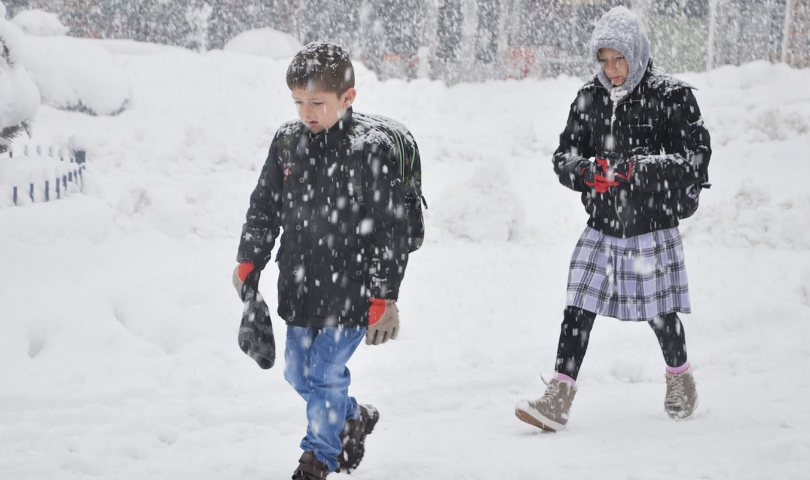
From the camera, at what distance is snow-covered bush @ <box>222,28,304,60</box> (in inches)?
811

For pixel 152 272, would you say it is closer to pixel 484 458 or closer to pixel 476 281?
pixel 476 281

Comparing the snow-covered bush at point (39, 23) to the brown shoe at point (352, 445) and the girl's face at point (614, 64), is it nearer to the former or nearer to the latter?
the girl's face at point (614, 64)

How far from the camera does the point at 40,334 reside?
4.99 meters

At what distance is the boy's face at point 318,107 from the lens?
2.98 metres

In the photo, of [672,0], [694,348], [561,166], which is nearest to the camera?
[561,166]

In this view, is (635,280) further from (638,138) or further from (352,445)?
(352,445)

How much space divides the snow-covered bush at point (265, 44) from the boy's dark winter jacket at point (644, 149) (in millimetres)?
17046

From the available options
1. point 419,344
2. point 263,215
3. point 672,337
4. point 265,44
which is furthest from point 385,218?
point 265,44

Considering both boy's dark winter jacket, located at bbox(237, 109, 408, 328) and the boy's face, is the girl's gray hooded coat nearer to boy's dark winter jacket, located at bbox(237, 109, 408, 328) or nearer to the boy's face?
boy's dark winter jacket, located at bbox(237, 109, 408, 328)

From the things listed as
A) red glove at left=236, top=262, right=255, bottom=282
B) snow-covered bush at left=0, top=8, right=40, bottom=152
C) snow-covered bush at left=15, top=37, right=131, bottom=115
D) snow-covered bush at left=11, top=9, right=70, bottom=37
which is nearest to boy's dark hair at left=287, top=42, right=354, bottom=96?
red glove at left=236, top=262, right=255, bottom=282

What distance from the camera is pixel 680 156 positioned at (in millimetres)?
3701

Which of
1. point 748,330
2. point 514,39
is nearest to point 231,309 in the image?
point 748,330

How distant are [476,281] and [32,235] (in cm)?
381

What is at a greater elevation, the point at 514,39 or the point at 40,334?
the point at 514,39
